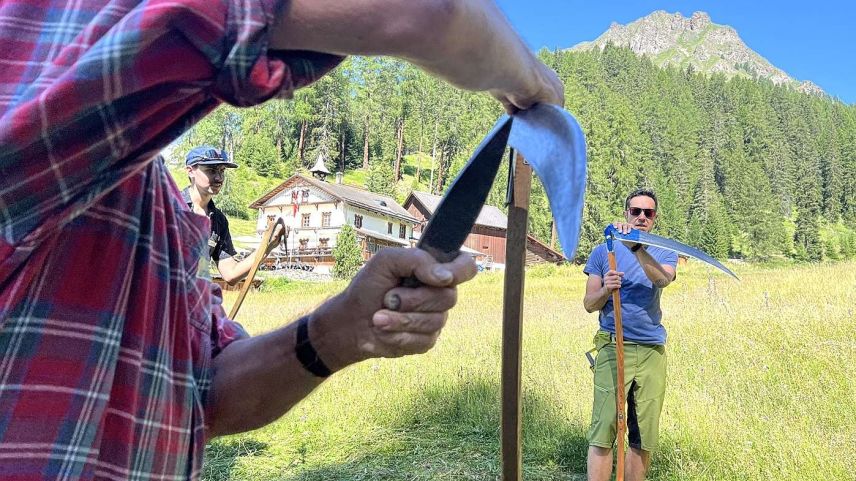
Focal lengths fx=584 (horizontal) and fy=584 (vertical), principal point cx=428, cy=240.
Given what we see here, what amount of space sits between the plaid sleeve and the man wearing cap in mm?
3294

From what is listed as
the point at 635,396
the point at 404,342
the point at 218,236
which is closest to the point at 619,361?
the point at 635,396

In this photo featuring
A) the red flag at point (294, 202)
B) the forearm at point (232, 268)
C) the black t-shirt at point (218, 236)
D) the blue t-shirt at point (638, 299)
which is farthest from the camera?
the red flag at point (294, 202)

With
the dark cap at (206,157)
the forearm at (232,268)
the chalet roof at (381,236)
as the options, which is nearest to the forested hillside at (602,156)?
the chalet roof at (381,236)

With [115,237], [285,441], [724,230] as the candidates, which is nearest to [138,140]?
[115,237]

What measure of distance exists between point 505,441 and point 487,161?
0.59m

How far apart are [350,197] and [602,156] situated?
26.5 meters

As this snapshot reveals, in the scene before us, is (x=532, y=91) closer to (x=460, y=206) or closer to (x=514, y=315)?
(x=460, y=206)

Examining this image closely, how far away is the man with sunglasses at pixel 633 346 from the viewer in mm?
4027

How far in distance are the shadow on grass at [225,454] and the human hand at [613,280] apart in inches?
130

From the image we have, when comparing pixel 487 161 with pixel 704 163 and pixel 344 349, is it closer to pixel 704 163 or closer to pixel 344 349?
pixel 344 349

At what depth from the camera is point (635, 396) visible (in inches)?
165

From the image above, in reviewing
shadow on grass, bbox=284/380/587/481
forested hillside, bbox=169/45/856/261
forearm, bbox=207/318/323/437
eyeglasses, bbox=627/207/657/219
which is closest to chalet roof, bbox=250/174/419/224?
forested hillside, bbox=169/45/856/261

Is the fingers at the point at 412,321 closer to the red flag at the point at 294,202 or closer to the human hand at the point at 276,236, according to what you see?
the human hand at the point at 276,236

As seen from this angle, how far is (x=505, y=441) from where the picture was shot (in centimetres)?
116
